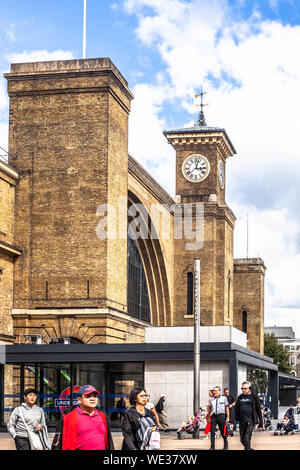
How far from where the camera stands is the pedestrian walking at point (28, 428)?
11.7m

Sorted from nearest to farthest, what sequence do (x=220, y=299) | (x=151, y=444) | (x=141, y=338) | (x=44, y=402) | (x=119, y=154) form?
(x=151, y=444) < (x=44, y=402) < (x=119, y=154) < (x=141, y=338) < (x=220, y=299)

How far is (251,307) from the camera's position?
232 feet

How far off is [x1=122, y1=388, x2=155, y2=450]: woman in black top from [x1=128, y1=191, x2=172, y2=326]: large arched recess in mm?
39006

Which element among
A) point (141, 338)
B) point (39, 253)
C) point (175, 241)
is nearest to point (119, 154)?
point (39, 253)

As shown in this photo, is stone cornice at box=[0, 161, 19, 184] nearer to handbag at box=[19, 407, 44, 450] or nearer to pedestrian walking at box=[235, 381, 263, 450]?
pedestrian walking at box=[235, 381, 263, 450]

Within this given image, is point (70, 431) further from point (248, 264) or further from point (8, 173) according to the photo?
point (248, 264)

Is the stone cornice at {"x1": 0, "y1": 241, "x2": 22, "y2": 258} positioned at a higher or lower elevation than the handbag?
higher

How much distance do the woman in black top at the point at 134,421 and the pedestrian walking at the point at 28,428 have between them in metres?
2.26

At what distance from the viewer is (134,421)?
9.72m

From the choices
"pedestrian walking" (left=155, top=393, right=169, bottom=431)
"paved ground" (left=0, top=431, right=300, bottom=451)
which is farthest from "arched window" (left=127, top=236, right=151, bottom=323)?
"paved ground" (left=0, top=431, right=300, bottom=451)

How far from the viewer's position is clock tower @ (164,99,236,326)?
5588cm
